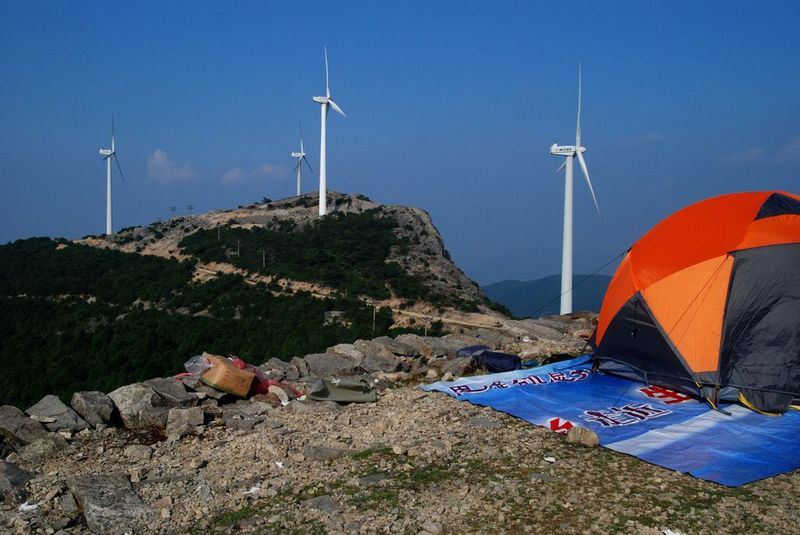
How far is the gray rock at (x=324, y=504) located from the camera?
5543mm

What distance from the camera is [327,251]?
44.7 metres

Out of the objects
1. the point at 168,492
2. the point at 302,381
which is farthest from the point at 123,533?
the point at 302,381

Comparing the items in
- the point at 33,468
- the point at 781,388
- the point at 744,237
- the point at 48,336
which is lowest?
the point at 48,336

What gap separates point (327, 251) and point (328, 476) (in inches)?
1527

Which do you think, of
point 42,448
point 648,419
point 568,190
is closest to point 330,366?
point 42,448

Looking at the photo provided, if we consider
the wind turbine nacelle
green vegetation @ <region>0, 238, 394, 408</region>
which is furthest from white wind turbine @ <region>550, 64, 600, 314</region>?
green vegetation @ <region>0, 238, 394, 408</region>

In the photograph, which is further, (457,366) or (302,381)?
(457,366)

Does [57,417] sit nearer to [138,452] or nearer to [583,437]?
[138,452]

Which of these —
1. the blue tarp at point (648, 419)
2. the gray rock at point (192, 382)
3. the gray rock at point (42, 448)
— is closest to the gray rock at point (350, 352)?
the blue tarp at point (648, 419)

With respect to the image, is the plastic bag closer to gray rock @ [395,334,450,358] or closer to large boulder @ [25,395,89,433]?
large boulder @ [25,395,89,433]

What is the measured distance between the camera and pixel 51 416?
304 inches

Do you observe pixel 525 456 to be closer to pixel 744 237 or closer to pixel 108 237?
pixel 744 237

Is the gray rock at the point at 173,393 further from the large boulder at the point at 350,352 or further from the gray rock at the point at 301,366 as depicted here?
the large boulder at the point at 350,352

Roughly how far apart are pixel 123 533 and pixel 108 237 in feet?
193
